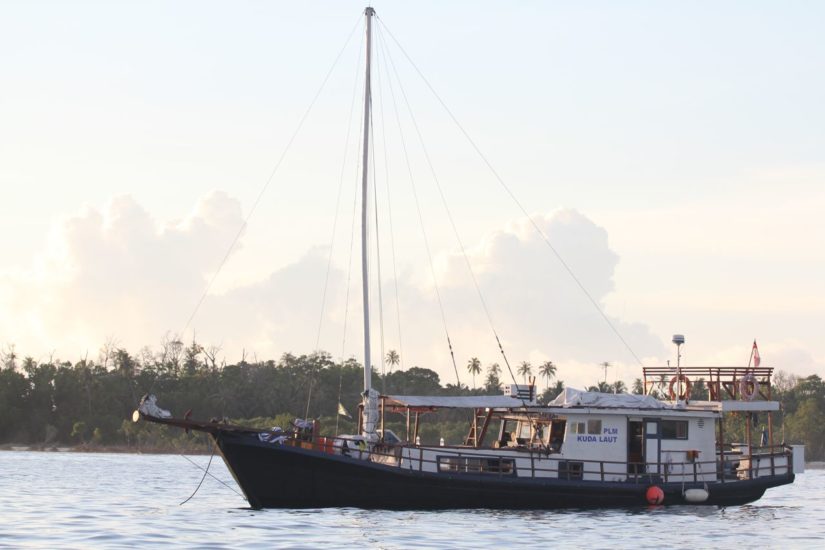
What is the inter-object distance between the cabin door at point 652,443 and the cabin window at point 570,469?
206 centimetres

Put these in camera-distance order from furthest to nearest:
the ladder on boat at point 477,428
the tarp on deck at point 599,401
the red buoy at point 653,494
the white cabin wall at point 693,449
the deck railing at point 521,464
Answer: the white cabin wall at point 693,449
the ladder on boat at point 477,428
the tarp on deck at point 599,401
the red buoy at point 653,494
the deck railing at point 521,464

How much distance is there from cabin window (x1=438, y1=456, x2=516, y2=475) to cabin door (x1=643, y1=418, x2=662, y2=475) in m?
4.29

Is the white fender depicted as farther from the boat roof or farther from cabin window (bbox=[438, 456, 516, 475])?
cabin window (bbox=[438, 456, 516, 475])

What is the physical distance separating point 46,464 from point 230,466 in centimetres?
4256

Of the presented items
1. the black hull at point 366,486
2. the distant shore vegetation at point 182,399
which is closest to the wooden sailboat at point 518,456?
the black hull at point 366,486

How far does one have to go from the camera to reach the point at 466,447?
3641cm

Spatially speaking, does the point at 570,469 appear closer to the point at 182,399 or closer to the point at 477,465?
the point at 477,465

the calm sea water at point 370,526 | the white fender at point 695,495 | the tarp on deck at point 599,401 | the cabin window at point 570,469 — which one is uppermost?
the tarp on deck at point 599,401

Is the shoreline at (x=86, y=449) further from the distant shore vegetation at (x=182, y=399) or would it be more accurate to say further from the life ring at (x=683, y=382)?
the life ring at (x=683, y=382)

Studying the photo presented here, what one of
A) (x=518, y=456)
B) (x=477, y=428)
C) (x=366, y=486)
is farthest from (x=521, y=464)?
(x=366, y=486)

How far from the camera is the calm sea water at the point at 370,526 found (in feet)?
95.5

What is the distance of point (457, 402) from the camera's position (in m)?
35.5

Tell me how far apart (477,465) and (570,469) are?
2836mm

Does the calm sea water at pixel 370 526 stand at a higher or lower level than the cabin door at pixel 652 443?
lower
